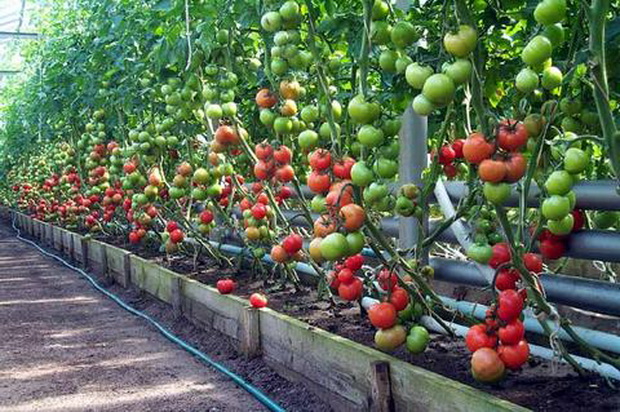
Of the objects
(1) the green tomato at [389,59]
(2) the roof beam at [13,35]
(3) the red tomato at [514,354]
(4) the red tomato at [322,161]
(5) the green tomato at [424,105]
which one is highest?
(2) the roof beam at [13,35]

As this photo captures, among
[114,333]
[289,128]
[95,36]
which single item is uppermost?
[95,36]

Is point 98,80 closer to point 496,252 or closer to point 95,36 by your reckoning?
point 95,36

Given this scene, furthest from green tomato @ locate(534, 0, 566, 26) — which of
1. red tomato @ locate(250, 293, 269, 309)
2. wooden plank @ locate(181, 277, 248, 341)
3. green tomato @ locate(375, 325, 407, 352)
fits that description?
wooden plank @ locate(181, 277, 248, 341)

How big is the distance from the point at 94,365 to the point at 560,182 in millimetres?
2854

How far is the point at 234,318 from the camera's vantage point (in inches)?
152

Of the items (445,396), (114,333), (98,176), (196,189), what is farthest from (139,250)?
(445,396)

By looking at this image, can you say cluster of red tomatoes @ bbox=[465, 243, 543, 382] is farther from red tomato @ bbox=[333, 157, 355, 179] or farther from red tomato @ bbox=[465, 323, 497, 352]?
red tomato @ bbox=[333, 157, 355, 179]

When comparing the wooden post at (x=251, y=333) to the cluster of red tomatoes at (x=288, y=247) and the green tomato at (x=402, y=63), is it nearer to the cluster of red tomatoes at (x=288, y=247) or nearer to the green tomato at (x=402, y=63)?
the cluster of red tomatoes at (x=288, y=247)

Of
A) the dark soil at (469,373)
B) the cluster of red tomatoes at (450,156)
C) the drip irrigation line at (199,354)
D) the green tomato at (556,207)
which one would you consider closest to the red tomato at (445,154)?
the cluster of red tomatoes at (450,156)

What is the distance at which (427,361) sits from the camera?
2.70 m

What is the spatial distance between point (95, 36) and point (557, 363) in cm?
496

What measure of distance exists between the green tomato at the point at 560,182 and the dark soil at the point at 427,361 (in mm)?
741

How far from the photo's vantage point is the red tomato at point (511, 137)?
1.85m

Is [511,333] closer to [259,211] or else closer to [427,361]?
[427,361]
